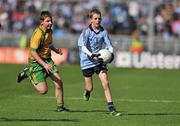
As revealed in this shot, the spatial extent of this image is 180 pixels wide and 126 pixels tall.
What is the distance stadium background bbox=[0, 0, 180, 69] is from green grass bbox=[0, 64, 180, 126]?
14.4 ft

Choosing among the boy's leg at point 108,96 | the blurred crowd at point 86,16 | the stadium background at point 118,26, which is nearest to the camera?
the boy's leg at point 108,96

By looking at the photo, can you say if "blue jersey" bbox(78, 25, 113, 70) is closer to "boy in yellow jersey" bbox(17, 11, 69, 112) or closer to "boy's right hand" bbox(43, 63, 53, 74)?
"boy in yellow jersey" bbox(17, 11, 69, 112)

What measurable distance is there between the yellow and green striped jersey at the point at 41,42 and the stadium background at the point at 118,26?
18.3m

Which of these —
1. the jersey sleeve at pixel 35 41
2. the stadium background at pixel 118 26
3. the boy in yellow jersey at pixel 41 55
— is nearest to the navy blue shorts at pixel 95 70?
the boy in yellow jersey at pixel 41 55

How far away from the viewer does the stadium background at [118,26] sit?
1310 inches

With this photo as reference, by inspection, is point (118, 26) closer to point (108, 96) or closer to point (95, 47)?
point (95, 47)

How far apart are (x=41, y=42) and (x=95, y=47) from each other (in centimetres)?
124

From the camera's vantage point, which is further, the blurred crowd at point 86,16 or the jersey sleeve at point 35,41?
the blurred crowd at point 86,16

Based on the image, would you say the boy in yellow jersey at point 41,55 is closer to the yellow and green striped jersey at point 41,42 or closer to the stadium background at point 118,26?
the yellow and green striped jersey at point 41,42

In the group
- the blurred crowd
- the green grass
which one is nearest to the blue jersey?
the green grass

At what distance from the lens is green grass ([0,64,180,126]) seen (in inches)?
518

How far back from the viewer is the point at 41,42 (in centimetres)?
1452

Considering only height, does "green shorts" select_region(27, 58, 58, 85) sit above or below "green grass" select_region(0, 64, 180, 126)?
above

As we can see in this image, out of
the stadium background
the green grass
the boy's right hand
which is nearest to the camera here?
the green grass
